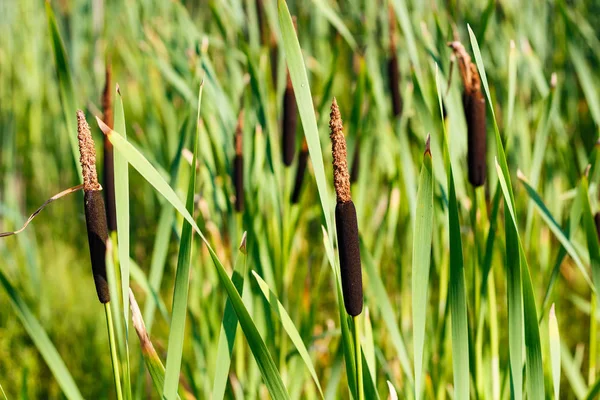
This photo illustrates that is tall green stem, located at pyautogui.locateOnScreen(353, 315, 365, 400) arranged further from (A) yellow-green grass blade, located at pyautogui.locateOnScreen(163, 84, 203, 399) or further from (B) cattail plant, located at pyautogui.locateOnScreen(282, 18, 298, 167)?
(B) cattail plant, located at pyautogui.locateOnScreen(282, 18, 298, 167)

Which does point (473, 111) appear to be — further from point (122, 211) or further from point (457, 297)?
point (122, 211)

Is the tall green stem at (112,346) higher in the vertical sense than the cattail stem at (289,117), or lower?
lower

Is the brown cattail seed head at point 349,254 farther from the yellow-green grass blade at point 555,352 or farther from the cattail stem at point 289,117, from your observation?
the cattail stem at point 289,117

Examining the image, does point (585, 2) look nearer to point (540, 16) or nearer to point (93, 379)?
point (540, 16)

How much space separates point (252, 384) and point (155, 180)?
55 centimetres

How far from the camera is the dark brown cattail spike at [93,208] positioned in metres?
0.46

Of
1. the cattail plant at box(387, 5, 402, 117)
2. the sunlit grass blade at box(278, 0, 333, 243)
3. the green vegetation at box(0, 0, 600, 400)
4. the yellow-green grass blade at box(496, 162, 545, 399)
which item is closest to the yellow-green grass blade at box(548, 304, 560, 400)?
the green vegetation at box(0, 0, 600, 400)

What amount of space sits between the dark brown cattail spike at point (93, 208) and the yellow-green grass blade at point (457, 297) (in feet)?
0.96

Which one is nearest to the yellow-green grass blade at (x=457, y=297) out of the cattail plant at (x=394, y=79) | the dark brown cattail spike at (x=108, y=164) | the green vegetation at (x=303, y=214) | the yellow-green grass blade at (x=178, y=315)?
the green vegetation at (x=303, y=214)

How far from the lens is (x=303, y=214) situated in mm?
1448

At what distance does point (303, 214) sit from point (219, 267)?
3.20 feet

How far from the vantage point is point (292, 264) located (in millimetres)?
1270

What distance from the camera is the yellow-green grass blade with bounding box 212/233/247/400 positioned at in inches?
21.1

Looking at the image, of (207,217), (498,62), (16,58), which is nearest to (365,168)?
(207,217)
